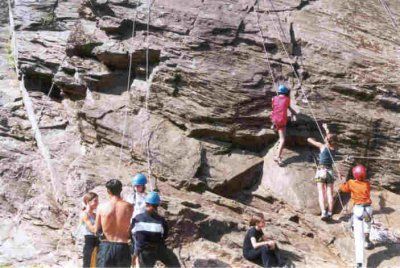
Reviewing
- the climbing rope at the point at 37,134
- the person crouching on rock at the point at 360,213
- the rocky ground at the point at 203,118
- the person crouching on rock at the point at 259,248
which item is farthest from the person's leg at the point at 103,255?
the person crouching on rock at the point at 360,213

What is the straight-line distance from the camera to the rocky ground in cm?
1288

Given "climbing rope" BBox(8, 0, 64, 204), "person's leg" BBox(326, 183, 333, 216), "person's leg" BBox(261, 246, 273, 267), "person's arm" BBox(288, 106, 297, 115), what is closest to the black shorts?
"person's leg" BBox(261, 246, 273, 267)

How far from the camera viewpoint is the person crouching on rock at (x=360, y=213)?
11.9 metres

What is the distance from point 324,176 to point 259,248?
3.16m

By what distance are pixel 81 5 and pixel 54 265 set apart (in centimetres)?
958

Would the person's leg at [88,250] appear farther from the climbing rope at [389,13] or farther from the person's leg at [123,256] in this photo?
the climbing rope at [389,13]

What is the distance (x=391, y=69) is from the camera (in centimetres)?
1620

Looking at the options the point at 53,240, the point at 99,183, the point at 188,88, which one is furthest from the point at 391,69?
the point at 53,240

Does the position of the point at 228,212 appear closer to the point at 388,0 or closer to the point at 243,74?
the point at 243,74

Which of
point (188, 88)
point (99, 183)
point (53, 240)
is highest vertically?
point (188, 88)

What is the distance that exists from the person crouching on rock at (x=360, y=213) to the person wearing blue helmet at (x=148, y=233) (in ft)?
14.1

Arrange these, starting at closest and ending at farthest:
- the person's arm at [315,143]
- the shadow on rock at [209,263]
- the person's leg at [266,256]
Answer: the person's leg at [266,256] → the shadow on rock at [209,263] → the person's arm at [315,143]

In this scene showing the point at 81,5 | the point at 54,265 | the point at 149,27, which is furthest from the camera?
the point at 81,5

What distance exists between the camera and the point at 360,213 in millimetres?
12297
